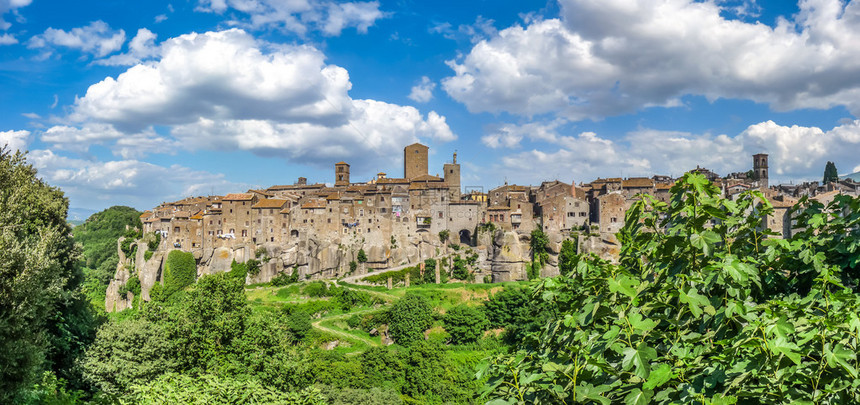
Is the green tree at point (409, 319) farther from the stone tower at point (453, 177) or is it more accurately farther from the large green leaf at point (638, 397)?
the large green leaf at point (638, 397)

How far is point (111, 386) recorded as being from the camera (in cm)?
1775

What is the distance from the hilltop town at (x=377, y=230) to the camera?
62.7m

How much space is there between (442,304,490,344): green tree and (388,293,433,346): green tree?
6.11 ft

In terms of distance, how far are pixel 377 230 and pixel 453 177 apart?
1473 cm

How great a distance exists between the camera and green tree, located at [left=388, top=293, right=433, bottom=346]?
148 ft

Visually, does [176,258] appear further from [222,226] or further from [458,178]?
[458,178]

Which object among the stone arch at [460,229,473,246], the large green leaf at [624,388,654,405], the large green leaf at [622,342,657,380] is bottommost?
the stone arch at [460,229,473,246]

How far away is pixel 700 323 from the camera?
171 inches

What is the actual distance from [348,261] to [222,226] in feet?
54.6

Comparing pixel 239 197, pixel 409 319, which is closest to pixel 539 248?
pixel 409 319

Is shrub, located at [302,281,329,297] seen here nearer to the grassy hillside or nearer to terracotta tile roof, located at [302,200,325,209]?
terracotta tile roof, located at [302,200,325,209]

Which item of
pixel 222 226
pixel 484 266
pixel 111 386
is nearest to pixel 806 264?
pixel 111 386

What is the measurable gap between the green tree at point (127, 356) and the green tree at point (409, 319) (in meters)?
27.4

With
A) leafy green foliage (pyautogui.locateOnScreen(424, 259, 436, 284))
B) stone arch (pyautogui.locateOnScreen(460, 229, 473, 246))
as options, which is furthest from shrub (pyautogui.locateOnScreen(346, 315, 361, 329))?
stone arch (pyautogui.locateOnScreen(460, 229, 473, 246))
